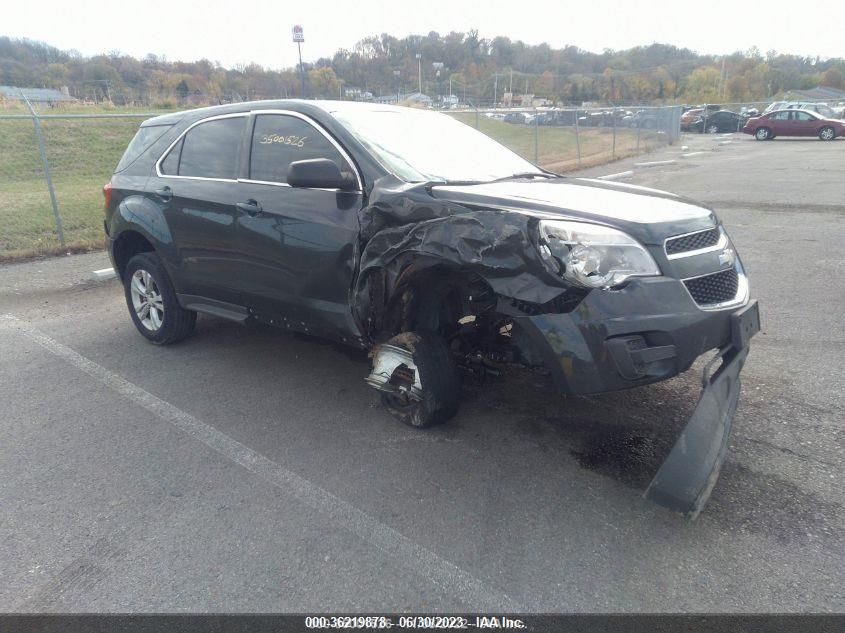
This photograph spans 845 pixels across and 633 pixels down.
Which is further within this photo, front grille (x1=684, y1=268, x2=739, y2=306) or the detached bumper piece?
front grille (x1=684, y1=268, x2=739, y2=306)

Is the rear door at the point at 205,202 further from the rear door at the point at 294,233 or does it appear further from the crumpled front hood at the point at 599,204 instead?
the crumpled front hood at the point at 599,204

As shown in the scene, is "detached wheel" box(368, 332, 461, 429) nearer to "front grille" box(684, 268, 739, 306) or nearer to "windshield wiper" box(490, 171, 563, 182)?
"windshield wiper" box(490, 171, 563, 182)

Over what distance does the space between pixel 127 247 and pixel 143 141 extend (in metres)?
0.94

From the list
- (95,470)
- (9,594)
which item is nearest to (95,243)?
(95,470)

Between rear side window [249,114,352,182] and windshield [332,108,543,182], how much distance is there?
208 millimetres

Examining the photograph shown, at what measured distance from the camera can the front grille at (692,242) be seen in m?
3.20

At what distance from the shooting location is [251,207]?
14.8 ft

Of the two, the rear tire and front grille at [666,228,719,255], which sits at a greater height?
front grille at [666,228,719,255]

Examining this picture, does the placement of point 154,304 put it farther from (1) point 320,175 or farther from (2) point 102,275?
(2) point 102,275

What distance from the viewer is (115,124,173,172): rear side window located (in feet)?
18.3

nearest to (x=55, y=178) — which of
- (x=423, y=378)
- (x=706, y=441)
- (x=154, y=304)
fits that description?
(x=154, y=304)

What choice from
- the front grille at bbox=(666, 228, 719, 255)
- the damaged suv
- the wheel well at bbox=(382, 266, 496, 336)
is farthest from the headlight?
the wheel well at bbox=(382, 266, 496, 336)

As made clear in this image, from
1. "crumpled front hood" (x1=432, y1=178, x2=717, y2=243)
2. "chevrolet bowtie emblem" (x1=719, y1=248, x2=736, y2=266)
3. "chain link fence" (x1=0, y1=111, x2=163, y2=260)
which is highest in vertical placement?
"crumpled front hood" (x1=432, y1=178, x2=717, y2=243)

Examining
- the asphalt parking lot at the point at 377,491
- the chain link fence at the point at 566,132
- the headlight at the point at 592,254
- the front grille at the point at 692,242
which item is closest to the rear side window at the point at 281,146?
the asphalt parking lot at the point at 377,491
